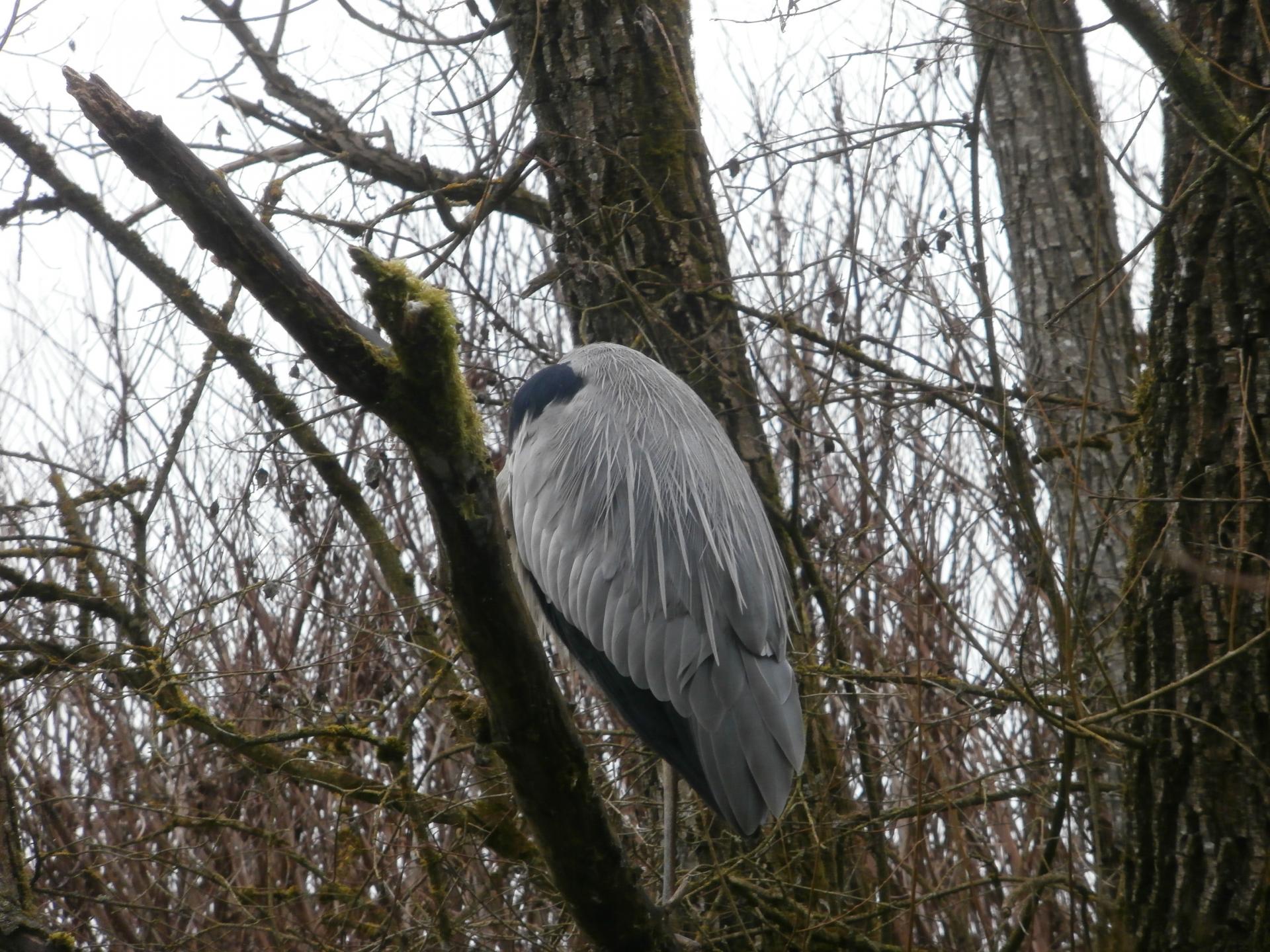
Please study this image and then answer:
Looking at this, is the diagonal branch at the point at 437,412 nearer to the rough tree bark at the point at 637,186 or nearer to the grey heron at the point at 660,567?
the grey heron at the point at 660,567

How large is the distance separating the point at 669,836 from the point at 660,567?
32.0 inches

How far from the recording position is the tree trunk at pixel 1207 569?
2209mm

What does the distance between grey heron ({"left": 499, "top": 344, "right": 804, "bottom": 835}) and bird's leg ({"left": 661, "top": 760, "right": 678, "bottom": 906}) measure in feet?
0.76

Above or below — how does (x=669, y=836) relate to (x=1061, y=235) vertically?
below

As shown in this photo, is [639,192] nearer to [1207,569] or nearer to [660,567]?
[660,567]

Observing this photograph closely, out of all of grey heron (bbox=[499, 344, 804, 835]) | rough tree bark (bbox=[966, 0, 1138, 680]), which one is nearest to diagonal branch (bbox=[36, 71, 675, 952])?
grey heron (bbox=[499, 344, 804, 835])

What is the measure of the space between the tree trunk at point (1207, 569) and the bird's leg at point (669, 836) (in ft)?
4.32

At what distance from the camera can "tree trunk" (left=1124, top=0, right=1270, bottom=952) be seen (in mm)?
2209

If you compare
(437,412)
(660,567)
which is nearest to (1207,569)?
(437,412)

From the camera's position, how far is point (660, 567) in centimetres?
336

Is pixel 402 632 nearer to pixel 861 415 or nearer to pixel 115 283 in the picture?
pixel 861 415

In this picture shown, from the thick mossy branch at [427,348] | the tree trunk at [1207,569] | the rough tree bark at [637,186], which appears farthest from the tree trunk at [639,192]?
the thick mossy branch at [427,348]

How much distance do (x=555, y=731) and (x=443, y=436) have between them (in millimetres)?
709

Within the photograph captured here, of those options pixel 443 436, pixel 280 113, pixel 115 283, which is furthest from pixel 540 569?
pixel 115 283
